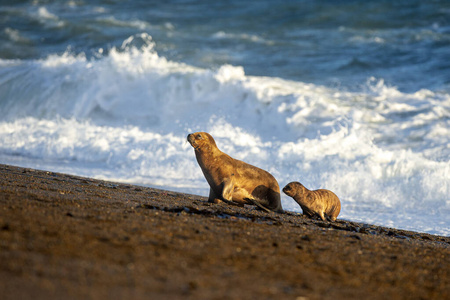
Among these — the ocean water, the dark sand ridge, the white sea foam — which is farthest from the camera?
the ocean water

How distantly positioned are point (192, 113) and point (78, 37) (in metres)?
10.0

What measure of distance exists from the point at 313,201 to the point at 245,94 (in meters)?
10.3

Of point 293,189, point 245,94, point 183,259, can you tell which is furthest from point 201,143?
point 245,94

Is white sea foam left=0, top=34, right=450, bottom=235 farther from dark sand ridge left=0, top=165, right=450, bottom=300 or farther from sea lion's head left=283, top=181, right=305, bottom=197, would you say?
dark sand ridge left=0, top=165, right=450, bottom=300

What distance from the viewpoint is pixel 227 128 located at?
15875mm

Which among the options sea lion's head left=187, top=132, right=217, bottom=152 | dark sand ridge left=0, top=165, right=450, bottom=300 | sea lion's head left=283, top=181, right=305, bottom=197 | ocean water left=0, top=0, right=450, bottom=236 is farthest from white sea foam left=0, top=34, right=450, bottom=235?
dark sand ridge left=0, top=165, right=450, bottom=300

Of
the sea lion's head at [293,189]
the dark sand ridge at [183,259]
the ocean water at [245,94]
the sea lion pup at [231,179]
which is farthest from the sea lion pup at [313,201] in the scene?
the dark sand ridge at [183,259]

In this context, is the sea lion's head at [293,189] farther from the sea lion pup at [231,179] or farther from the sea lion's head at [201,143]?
the sea lion's head at [201,143]

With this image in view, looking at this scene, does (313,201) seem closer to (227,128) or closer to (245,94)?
(227,128)

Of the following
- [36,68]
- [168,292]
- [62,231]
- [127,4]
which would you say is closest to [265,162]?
[62,231]

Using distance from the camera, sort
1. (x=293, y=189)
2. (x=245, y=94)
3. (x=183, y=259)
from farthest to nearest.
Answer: (x=245, y=94), (x=293, y=189), (x=183, y=259)

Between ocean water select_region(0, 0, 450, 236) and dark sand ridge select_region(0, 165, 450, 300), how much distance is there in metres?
4.29

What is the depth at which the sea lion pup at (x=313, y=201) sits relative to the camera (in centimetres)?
779

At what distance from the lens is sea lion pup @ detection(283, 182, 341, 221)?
7785 mm
